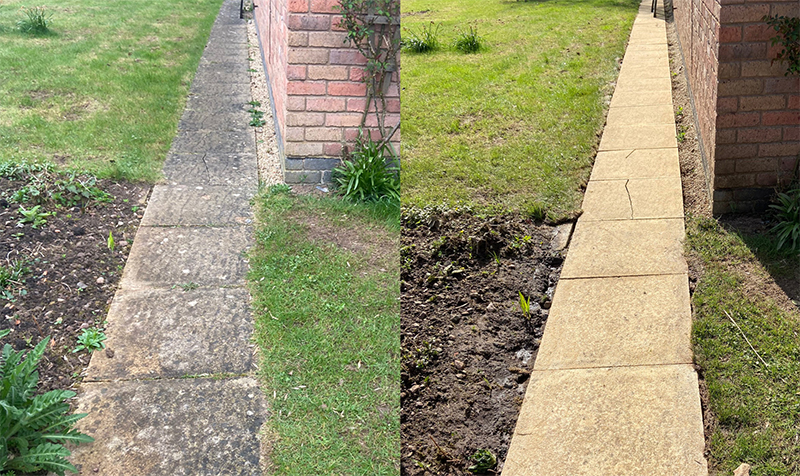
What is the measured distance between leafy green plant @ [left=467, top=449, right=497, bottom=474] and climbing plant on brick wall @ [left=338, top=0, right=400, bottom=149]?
9.83ft

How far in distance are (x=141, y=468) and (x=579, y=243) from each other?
2.70 metres

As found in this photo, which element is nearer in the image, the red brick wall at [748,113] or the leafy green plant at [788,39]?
the leafy green plant at [788,39]

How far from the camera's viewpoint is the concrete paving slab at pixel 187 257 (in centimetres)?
426

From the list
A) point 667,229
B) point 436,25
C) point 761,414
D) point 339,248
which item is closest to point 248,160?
point 339,248

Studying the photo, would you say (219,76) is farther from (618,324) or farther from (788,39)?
(618,324)

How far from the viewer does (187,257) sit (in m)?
4.52

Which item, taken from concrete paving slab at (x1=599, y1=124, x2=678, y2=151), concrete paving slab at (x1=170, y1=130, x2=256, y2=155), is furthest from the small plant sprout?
concrete paving slab at (x1=170, y1=130, x2=256, y2=155)

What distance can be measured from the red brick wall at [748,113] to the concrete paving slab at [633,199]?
0.31 m

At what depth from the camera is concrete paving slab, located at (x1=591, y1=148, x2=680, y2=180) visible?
17.2ft

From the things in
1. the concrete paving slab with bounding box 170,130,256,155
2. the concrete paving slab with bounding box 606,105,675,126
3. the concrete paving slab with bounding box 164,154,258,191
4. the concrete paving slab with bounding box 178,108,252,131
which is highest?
the concrete paving slab with bounding box 606,105,675,126

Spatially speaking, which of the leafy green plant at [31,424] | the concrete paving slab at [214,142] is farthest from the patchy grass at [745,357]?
the concrete paving slab at [214,142]

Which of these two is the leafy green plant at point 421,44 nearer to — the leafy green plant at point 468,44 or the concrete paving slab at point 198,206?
the leafy green plant at point 468,44

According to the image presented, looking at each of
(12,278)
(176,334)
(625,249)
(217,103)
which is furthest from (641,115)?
(12,278)

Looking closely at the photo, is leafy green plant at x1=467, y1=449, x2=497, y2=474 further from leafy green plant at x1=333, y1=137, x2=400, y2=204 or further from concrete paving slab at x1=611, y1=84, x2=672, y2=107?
concrete paving slab at x1=611, y1=84, x2=672, y2=107
